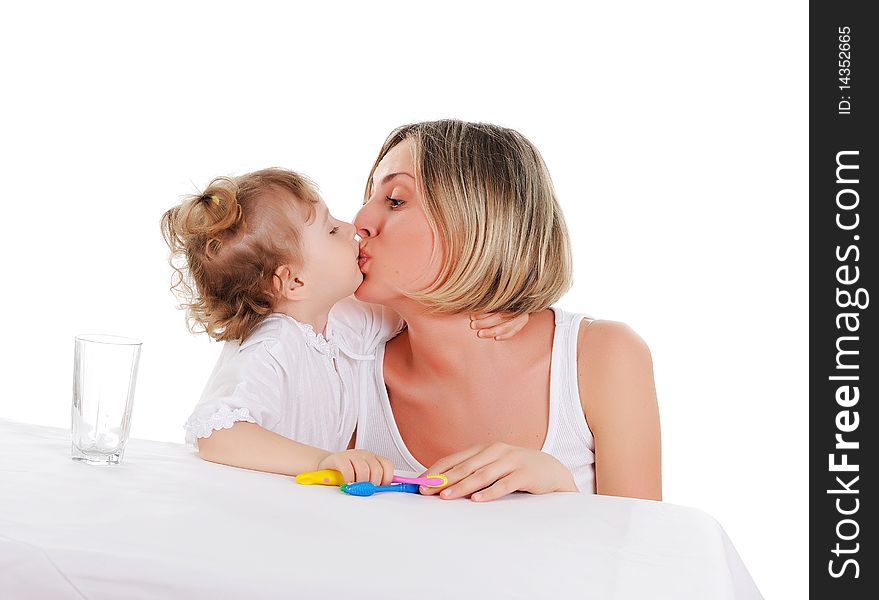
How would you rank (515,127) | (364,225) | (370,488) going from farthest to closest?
(515,127), (364,225), (370,488)

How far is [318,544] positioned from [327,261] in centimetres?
87

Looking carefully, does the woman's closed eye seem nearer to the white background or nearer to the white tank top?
the white tank top

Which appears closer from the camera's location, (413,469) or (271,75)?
(413,469)

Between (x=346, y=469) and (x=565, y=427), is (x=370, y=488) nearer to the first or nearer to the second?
(x=346, y=469)

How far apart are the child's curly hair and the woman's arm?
0.56 metres

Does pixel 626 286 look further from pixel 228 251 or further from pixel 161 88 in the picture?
pixel 161 88

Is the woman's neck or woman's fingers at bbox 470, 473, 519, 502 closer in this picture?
woman's fingers at bbox 470, 473, 519, 502

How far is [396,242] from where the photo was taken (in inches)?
60.7

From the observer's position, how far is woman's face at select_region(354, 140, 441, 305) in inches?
60.4

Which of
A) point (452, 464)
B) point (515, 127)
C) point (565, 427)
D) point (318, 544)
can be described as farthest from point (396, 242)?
point (515, 127)

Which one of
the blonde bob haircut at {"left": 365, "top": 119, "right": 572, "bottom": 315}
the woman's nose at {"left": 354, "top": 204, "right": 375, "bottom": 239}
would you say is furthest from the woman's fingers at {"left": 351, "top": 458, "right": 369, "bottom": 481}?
the woman's nose at {"left": 354, "top": 204, "right": 375, "bottom": 239}

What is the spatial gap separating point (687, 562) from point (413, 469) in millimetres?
864
